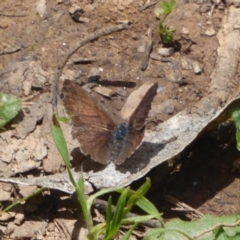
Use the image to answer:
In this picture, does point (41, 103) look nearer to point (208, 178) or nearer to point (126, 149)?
point (126, 149)

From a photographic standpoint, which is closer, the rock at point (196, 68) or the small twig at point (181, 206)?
the small twig at point (181, 206)

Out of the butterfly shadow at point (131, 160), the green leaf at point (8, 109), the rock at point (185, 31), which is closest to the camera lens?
the butterfly shadow at point (131, 160)

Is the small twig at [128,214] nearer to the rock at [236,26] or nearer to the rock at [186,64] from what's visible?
the rock at [186,64]

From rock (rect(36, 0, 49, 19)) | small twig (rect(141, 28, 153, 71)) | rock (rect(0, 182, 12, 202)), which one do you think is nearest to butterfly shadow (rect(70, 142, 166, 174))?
rock (rect(0, 182, 12, 202))

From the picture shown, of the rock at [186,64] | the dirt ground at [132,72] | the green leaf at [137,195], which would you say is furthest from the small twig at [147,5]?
the green leaf at [137,195]

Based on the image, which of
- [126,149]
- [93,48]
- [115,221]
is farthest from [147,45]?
[115,221]

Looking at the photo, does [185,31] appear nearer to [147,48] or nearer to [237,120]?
[147,48]
